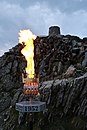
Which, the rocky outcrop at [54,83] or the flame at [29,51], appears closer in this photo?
the flame at [29,51]

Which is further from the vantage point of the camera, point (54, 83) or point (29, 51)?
point (54, 83)

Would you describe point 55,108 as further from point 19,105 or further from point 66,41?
point 66,41

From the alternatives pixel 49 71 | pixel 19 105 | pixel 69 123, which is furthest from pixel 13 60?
pixel 19 105

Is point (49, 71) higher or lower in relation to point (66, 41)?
lower

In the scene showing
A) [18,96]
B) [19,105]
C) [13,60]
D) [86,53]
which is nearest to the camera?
[19,105]

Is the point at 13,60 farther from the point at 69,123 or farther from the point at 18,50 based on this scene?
the point at 69,123

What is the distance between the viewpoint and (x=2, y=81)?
193 feet

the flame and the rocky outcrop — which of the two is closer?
the flame

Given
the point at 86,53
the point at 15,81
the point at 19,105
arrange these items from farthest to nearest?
the point at 15,81 < the point at 86,53 < the point at 19,105

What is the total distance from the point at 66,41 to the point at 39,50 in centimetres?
776

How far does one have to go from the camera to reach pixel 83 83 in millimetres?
37500

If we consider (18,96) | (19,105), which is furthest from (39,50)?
(19,105)

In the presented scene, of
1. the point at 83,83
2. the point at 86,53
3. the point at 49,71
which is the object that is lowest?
the point at 83,83

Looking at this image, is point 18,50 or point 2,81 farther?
Answer: point 18,50
